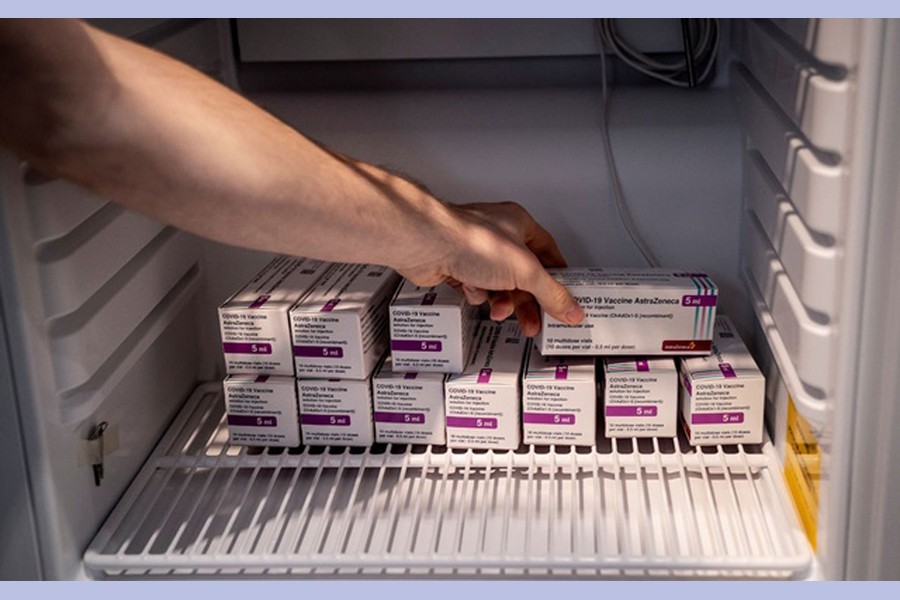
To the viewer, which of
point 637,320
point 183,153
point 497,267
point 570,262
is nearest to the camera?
point 183,153

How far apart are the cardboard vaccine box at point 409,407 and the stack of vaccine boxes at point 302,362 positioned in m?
0.02

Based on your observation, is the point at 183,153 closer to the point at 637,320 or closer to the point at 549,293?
the point at 549,293

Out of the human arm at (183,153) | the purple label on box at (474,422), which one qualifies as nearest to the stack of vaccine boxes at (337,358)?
the purple label on box at (474,422)

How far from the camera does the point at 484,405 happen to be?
4.61 ft

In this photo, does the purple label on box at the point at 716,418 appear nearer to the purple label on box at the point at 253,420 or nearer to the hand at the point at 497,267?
the hand at the point at 497,267

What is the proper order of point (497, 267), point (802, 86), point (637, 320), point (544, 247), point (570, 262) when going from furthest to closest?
point (570, 262) → point (544, 247) → point (637, 320) → point (497, 267) → point (802, 86)

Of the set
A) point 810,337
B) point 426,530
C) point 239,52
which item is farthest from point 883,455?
point 239,52

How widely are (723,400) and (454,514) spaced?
1.15ft

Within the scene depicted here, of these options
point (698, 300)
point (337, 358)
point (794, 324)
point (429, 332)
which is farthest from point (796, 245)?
point (337, 358)

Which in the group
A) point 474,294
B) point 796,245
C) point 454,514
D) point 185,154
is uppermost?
point 185,154

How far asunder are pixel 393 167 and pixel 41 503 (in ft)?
2.18

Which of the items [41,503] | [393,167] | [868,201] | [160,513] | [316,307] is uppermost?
[868,201]

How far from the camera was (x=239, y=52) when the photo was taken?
1603 millimetres

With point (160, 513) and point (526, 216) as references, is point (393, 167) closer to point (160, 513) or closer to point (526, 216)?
point (526, 216)
